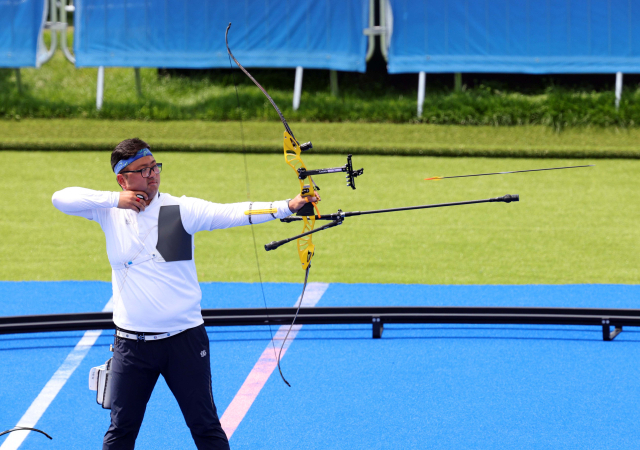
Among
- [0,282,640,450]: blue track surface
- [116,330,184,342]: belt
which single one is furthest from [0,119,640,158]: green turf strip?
[116,330,184,342]: belt

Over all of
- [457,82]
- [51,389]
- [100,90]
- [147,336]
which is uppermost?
[457,82]

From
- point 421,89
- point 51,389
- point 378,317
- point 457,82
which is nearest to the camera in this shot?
point 51,389

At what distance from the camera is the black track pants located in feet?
13.0

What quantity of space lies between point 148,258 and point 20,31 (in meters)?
12.4

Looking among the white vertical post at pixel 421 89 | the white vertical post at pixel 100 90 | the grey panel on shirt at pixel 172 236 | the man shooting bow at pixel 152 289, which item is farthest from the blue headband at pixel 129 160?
the white vertical post at pixel 100 90

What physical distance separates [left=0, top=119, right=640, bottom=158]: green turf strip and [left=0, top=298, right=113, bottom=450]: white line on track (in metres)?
7.14

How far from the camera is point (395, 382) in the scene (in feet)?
19.6

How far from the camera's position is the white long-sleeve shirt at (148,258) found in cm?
402

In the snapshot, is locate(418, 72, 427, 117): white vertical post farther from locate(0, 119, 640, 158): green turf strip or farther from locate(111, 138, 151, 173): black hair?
locate(111, 138, 151, 173): black hair

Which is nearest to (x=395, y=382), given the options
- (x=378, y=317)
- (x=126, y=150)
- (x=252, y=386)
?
(x=378, y=317)

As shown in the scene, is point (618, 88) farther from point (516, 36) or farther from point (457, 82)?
point (457, 82)

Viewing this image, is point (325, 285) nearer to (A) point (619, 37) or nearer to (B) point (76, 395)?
(B) point (76, 395)

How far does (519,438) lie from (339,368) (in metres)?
1.72

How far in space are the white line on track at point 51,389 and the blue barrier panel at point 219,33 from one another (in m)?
8.78
